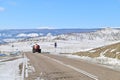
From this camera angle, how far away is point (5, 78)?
19.8 metres

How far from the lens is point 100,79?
60.8 feet

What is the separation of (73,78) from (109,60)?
18.0m

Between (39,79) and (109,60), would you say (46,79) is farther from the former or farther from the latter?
(109,60)

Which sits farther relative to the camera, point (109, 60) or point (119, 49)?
point (119, 49)

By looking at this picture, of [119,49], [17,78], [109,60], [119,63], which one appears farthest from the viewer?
[119,49]

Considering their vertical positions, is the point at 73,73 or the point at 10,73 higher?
the point at 73,73

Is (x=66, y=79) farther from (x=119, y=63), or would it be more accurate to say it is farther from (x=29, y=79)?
(x=119, y=63)

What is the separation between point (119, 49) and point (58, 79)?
26.4 metres

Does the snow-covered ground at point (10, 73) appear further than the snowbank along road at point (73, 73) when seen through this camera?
Yes

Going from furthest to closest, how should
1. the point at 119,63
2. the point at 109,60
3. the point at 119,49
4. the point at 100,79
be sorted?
the point at 119,49 < the point at 109,60 < the point at 119,63 < the point at 100,79

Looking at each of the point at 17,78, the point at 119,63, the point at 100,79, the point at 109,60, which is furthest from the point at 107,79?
the point at 109,60

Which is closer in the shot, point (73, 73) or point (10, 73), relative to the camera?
point (73, 73)

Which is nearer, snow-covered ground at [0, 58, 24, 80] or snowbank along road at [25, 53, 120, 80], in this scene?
snowbank along road at [25, 53, 120, 80]

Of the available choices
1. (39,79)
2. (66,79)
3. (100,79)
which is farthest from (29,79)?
(100,79)
